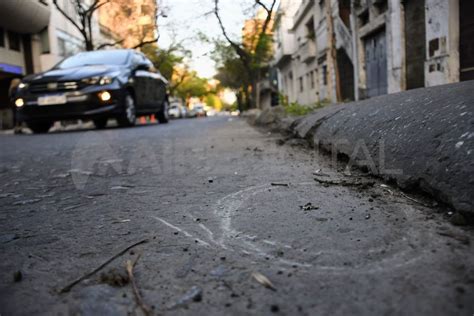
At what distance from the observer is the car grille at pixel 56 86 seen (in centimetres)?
704

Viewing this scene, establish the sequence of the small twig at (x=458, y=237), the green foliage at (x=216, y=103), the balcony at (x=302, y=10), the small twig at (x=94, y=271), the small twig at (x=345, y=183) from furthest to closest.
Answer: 1. the green foliage at (x=216, y=103)
2. the balcony at (x=302, y=10)
3. the small twig at (x=345, y=183)
4. the small twig at (x=458, y=237)
5. the small twig at (x=94, y=271)

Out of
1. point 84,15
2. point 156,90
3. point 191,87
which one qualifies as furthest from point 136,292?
point 191,87

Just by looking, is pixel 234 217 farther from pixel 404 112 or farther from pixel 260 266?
pixel 404 112

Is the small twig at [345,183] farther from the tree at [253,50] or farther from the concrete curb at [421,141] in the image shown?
the tree at [253,50]

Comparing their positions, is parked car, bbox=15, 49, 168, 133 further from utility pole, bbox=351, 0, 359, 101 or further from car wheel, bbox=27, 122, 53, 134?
utility pole, bbox=351, 0, 359, 101

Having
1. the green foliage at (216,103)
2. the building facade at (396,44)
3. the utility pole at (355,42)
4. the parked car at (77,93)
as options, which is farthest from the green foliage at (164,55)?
the green foliage at (216,103)

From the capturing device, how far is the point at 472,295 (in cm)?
87

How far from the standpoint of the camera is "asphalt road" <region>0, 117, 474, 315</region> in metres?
0.93

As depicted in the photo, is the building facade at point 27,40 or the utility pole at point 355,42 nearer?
the utility pole at point 355,42

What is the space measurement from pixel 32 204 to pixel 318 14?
1966cm

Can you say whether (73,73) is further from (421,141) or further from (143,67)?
(421,141)

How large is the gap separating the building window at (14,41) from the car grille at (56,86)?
564 inches

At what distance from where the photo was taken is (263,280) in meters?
1.02

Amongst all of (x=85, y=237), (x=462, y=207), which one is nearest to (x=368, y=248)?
(x=462, y=207)
